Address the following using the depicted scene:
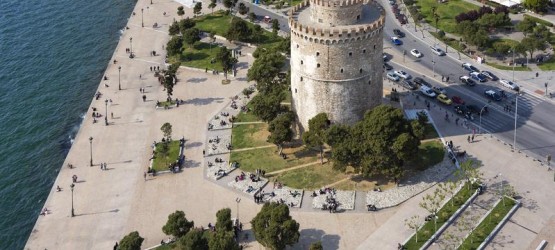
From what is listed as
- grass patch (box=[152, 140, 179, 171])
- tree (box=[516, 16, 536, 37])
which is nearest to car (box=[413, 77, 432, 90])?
tree (box=[516, 16, 536, 37])

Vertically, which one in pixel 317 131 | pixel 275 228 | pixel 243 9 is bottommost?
pixel 275 228

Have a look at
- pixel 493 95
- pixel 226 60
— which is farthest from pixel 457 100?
pixel 226 60

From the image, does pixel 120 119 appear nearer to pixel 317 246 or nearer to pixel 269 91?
pixel 269 91

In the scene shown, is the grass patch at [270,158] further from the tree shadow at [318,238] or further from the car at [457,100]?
the car at [457,100]

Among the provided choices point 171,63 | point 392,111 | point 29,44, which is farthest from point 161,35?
point 392,111

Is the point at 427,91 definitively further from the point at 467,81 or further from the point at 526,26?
the point at 526,26

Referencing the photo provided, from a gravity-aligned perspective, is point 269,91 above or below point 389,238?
above
